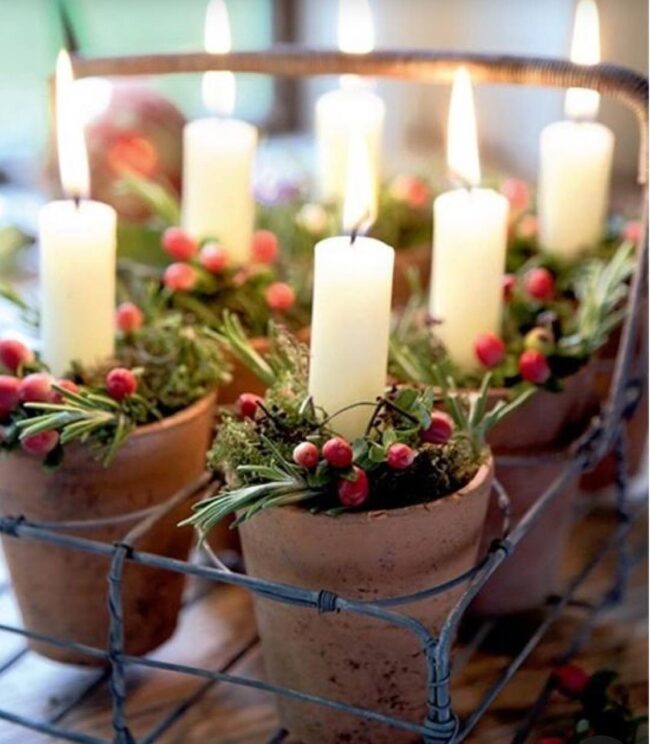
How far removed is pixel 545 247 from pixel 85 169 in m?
0.34

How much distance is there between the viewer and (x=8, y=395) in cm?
63

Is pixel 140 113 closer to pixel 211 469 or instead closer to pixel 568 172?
pixel 568 172

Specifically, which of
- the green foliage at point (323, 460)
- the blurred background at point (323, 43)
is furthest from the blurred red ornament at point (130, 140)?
the green foliage at point (323, 460)

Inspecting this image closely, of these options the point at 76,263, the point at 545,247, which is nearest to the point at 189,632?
the point at 76,263

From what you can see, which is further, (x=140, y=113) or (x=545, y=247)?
(x=140, y=113)

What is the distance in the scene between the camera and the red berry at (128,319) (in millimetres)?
735

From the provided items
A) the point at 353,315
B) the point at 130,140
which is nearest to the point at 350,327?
the point at 353,315

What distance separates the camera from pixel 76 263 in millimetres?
684

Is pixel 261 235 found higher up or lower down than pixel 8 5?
lower down

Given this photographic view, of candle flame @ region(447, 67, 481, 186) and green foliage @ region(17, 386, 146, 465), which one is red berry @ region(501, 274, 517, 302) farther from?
green foliage @ region(17, 386, 146, 465)

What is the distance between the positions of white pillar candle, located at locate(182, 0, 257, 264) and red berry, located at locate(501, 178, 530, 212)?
0.21 m

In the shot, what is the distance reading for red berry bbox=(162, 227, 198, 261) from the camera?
80 centimetres

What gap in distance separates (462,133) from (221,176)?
20 cm

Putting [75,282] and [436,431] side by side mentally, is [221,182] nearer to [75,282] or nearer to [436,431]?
[75,282]
